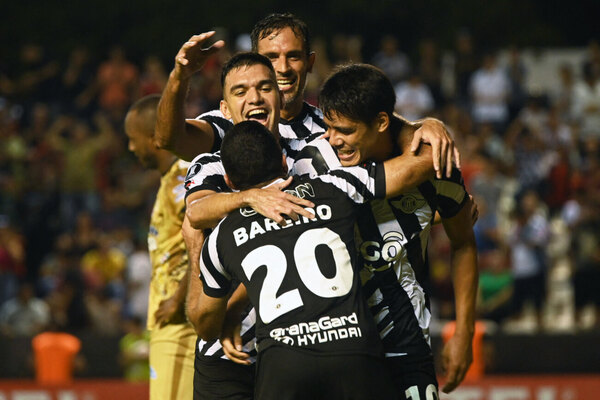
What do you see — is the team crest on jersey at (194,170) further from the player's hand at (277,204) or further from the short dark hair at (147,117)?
the short dark hair at (147,117)

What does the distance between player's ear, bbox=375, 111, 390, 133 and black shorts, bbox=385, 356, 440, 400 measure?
1.01 meters

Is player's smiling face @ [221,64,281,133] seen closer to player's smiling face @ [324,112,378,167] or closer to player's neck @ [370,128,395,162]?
player's smiling face @ [324,112,378,167]

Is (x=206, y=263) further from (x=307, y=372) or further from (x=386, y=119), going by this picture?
(x=386, y=119)

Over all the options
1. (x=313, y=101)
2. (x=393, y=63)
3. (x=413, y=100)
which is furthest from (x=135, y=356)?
(x=393, y=63)

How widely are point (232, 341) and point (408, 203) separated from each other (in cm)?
102

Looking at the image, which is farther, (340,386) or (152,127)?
(152,127)

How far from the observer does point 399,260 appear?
4379 mm

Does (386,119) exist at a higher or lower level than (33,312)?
higher

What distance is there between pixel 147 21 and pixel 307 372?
1538cm

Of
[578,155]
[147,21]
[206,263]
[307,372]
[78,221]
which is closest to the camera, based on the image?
[307,372]

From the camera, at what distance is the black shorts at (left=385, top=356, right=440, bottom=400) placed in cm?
427

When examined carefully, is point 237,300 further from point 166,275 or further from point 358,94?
point 166,275

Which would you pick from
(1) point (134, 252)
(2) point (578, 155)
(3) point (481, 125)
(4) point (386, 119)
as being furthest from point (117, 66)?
(4) point (386, 119)

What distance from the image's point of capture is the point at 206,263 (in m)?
4.19
